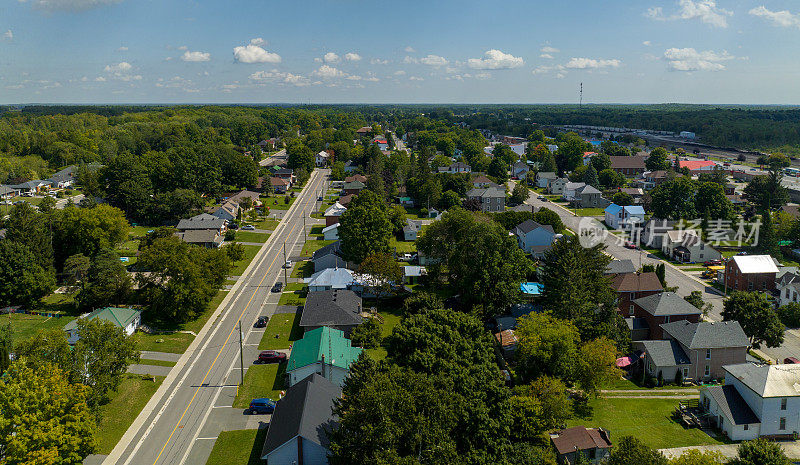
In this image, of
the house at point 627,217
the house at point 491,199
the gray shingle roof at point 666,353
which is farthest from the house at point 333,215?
the gray shingle roof at point 666,353

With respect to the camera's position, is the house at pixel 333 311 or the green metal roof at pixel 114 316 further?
the house at pixel 333 311

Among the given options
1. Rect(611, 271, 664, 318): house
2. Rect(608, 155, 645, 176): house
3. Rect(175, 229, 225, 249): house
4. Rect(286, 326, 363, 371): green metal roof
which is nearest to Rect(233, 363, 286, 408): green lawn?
Rect(286, 326, 363, 371): green metal roof

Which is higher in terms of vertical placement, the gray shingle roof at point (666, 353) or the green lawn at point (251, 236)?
the green lawn at point (251, 236)

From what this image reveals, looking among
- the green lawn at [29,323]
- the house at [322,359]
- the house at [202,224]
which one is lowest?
the green lawn at [29,323]

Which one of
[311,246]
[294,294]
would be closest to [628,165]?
[311,246]

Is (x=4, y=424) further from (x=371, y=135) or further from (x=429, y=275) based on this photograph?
(x=371, y=135)

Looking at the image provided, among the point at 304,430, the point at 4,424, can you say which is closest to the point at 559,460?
the point at 304,430

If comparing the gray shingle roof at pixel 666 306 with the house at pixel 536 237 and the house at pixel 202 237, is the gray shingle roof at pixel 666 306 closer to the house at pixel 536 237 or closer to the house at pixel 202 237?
the house at pixel 536 237
